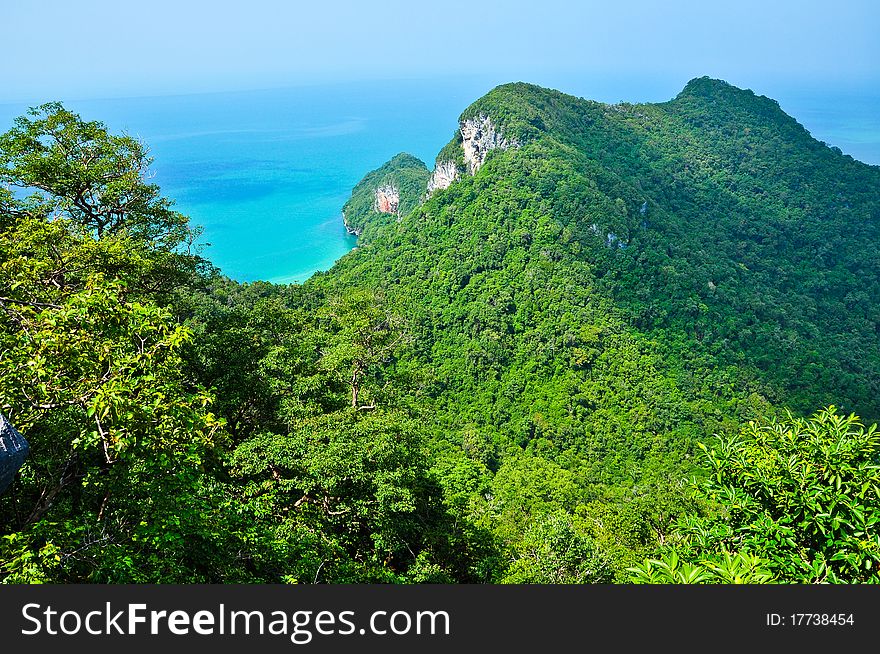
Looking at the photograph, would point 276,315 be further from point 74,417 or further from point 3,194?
point 74,417

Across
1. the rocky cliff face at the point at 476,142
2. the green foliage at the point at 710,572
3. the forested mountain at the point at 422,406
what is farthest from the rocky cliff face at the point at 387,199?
the green foliage at the point at 710,572

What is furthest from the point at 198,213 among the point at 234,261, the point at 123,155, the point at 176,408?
the point at 176,408

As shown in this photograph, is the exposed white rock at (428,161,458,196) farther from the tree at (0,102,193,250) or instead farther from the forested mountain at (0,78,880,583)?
the tree at (0,102,193,250)

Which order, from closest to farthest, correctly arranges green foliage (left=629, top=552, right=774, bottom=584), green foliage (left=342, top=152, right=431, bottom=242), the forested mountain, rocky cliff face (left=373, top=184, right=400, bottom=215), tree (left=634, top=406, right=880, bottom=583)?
green foliage (left=629, top=552, right=774, bottom=584)
tree (left=634, top=406, right=880, bottom=583)
the forested mountain
green foliage (left=342, top=152, right=431, bottom=242)
rocky cliff face (left=373, top=184, right=400, bottom=215)

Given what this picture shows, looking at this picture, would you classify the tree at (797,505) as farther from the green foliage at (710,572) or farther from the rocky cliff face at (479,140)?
the rocky cliff face at (479,140)

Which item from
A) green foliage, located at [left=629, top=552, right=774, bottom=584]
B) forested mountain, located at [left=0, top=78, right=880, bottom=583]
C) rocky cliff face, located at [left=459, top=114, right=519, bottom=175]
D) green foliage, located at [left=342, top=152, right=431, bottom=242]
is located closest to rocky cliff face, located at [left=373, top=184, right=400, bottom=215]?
green foliage, located at [left=342, top=152, right=431, bottom=242]

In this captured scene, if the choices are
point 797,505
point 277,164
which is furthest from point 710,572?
point 277,164

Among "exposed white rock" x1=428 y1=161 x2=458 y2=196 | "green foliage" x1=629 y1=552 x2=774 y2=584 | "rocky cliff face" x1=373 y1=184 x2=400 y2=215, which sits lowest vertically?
"green foliage" x1=629 y1=552 x2=774 y2=584
